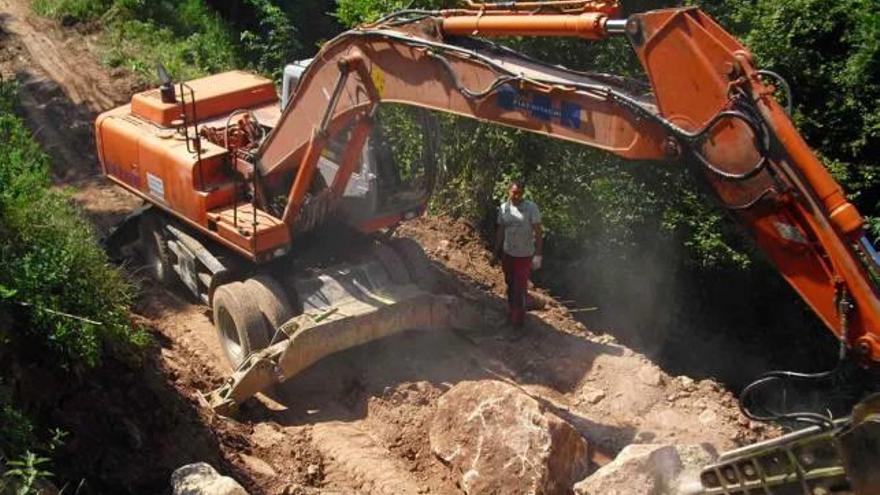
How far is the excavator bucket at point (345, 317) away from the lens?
8.55m

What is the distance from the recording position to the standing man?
961cm

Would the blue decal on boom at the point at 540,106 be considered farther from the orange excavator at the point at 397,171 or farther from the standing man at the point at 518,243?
the standing man at the point at 518,243

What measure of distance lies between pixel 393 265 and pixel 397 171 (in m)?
0.90

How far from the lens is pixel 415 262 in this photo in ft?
32.0

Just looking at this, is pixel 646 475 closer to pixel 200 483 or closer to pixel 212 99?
pixel 200 483

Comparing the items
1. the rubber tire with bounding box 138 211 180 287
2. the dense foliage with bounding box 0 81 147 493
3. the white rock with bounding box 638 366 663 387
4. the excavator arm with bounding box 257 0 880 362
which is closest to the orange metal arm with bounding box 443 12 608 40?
the excavator arm with bounding box 257 0 880 362

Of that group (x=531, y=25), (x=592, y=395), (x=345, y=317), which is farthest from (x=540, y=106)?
(x=592, y=395)

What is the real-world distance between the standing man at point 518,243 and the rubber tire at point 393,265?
101 cm

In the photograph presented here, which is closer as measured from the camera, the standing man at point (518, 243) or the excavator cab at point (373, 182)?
the excavator cab at point (373, 182)

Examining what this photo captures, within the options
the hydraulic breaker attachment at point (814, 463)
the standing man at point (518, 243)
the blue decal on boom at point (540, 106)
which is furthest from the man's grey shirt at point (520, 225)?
the hydraulic breaker attachment at point (814, 463)

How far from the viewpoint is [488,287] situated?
11.4 m

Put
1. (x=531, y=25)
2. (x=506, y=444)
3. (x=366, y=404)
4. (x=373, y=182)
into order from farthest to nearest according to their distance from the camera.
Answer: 1. (x=373, y=182)
2. (x=366, y=404)
3. (x=506, y=444)
4. (x=531, y=25)

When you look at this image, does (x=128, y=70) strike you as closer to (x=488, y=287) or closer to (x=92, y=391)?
(x=488, y=287)

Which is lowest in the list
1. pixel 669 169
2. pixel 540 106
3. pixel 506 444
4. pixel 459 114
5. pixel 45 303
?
pixel 506 444
